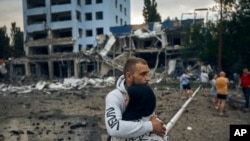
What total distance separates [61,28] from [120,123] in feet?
156

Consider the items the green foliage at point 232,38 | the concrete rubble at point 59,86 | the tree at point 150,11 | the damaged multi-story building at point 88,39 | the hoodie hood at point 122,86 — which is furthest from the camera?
the tree at point 150,11

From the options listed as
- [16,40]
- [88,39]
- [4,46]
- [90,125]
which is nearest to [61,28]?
[88,39]

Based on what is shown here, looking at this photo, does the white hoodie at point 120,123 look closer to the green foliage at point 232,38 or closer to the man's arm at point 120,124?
the man's arm at point 120,124

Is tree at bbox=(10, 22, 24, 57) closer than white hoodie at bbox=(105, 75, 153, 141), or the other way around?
white hoodie at bbox=(105, 75, 153, 141)

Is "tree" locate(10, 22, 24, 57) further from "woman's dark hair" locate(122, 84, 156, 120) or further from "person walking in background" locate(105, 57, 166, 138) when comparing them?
"woman's dark hair" locate(122, 84, 156, 120)

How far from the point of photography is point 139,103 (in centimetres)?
220

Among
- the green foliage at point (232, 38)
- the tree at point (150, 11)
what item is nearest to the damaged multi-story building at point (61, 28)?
the tree at point (150, 11)

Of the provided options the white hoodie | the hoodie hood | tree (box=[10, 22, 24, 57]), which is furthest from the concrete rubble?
tree (box=[10, 22, 24, 57])

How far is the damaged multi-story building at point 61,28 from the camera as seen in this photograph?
4653 centimetres

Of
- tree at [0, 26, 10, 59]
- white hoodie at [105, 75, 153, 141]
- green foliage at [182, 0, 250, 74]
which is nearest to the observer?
white hoodie at [105, 75, 153, 141]

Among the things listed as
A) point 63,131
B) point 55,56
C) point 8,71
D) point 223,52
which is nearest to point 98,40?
point 55,56

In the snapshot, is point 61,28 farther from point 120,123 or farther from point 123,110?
point 120,123

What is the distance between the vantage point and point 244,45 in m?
22.3

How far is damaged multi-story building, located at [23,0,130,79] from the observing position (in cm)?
4653
